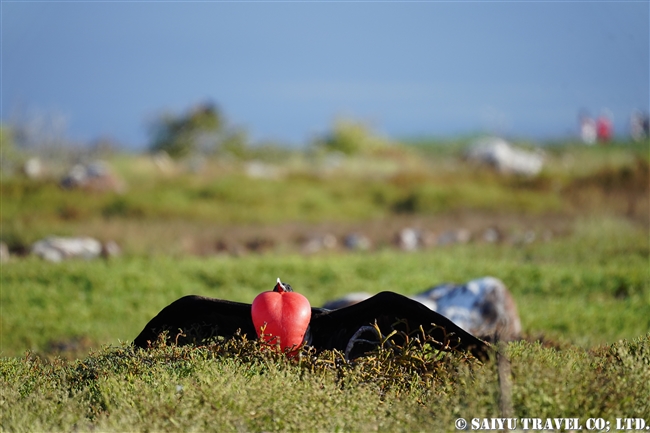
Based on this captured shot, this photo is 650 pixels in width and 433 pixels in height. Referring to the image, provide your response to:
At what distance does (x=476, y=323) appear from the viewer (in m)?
6.68

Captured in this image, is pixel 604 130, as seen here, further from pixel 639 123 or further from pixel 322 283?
pixel 322 283

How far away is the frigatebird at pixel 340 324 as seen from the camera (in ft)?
9.94

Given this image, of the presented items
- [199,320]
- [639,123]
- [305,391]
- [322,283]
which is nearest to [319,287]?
[322,283]

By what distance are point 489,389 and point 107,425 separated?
1.25 meters

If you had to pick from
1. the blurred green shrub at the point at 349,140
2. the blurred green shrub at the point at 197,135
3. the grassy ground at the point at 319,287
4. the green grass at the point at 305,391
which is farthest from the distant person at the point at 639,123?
the green grass at the point at 305,391

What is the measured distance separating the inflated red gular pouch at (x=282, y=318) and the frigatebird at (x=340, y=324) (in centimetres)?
3

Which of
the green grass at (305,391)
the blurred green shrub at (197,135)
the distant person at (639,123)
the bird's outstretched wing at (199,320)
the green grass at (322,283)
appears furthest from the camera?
the blurred green shrub at (197,135)

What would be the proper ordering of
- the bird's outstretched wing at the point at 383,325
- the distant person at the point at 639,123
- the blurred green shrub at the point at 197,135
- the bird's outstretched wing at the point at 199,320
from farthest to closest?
1. the blurred green shrub at the point at 197,135
2. the distant person at the point at 639,123
3. the bird's outstretched wing at the point at 199,320
4. the bird's outstretched wing at the point at 383,325

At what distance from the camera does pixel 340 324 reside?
131 inches

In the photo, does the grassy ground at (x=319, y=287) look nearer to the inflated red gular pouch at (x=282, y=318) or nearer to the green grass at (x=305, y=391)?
the green grass at (x=305, y=391)

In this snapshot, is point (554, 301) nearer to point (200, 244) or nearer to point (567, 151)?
point (200, 244)

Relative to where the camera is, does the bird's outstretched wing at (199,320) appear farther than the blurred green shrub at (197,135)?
No

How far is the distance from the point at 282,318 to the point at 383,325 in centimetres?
43

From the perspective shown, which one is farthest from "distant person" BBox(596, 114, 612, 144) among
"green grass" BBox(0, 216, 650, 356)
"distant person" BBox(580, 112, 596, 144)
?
"green grass" BBox(0, 216, 650, 356)
